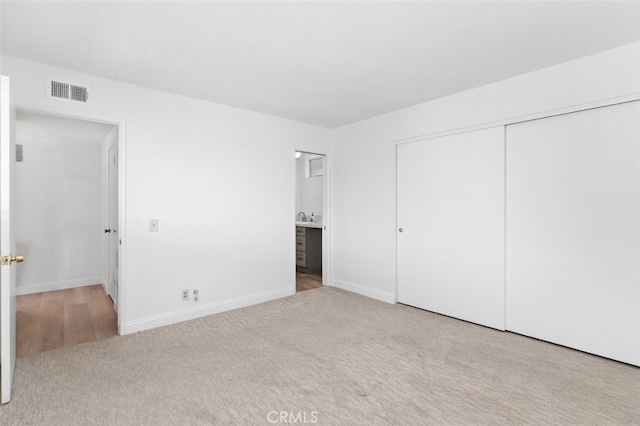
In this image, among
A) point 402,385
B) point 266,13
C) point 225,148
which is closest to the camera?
point 266,13

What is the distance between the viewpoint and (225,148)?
378cm

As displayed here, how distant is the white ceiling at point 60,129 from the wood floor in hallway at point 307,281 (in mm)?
3346

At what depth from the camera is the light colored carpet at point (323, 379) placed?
188cm

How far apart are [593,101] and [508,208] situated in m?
1.07

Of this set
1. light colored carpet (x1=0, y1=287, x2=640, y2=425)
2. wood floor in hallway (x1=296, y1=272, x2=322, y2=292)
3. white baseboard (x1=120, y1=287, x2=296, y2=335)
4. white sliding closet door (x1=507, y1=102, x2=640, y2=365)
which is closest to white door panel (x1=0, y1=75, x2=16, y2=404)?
light colored carpet (x1=0, y1=287, x2=640, y2=425)

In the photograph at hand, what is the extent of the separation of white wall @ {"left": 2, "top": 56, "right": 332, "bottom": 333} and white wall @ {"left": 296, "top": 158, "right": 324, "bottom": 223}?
1.97 meters

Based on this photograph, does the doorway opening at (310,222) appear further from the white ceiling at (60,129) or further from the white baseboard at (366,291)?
the white ceiling at (60,129)

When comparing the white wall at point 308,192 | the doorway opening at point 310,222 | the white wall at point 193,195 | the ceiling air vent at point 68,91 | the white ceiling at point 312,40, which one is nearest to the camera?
the white ceiling at point 312,40

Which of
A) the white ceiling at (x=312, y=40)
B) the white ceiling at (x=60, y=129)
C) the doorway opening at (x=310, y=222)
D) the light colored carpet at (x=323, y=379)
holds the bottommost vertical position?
the light colored carpet at (x=323, y=379)

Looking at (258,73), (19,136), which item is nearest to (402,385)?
(258,73)

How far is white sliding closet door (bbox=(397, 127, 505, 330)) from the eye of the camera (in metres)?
3.19

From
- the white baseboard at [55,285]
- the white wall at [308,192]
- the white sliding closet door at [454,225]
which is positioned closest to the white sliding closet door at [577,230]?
the white sliding closet door at [454,225]

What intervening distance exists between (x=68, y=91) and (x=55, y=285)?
348 cm

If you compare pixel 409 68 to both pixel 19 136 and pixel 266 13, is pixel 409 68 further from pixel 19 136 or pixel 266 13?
pixel 19 136
